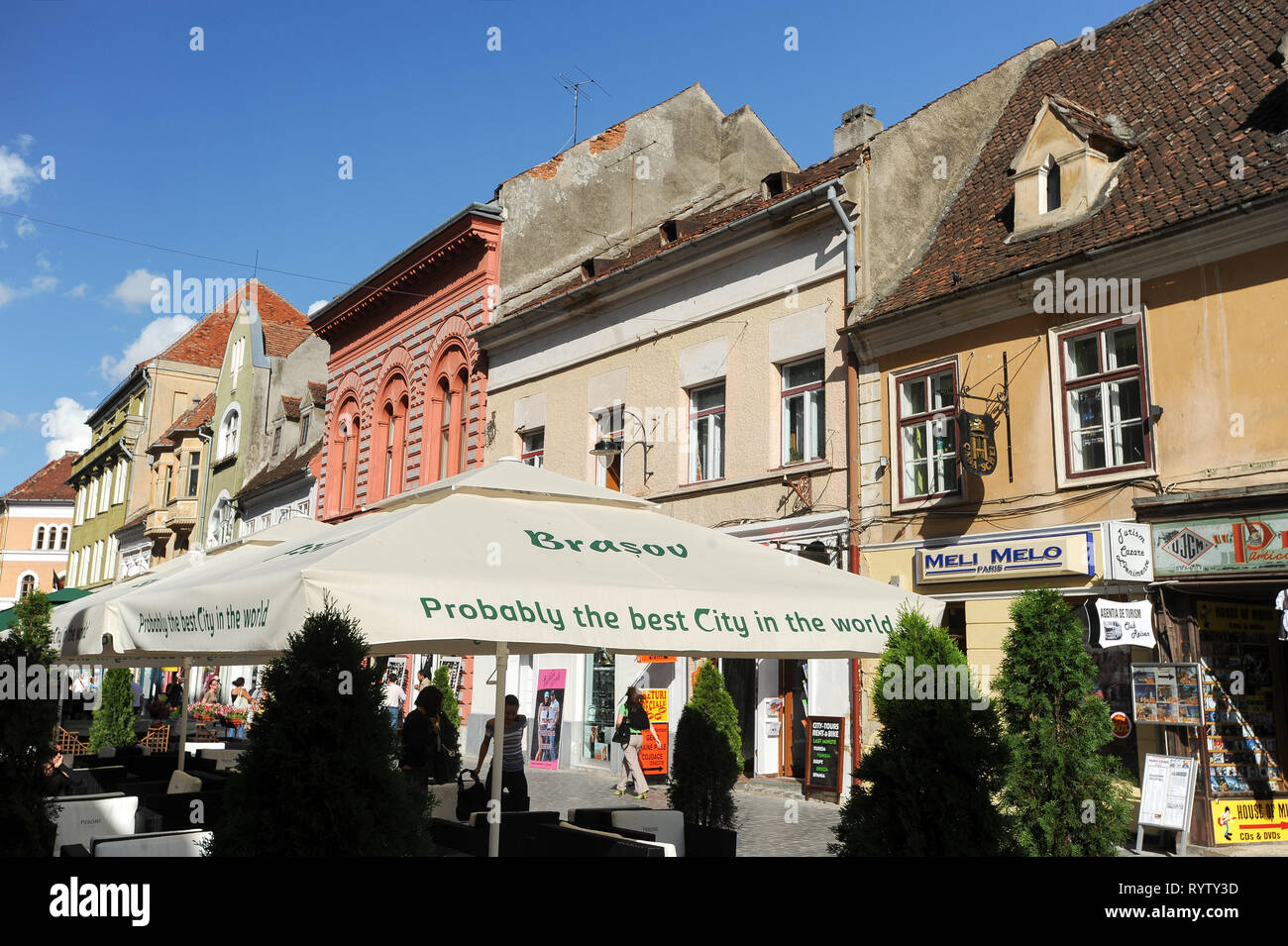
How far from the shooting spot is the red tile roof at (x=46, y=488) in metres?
73.8

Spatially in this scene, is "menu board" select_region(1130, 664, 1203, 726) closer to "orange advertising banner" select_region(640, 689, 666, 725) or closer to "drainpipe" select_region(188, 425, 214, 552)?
"orange advertising banner" select_region(640, 689, 666, 725)

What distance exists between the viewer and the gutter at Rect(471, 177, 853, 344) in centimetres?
1659

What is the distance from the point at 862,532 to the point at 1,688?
38.3ft

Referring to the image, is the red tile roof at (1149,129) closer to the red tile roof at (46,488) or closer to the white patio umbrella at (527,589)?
the white patio umbrella at (527,589)

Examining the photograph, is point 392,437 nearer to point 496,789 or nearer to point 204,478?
point 204,478

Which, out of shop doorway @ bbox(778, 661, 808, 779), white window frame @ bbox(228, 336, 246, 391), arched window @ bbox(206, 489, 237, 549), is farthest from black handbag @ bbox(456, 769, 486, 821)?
white window frame @ bbox(228, 336, 246, 391)

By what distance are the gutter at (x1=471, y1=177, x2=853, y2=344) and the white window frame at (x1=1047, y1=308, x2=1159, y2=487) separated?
360 cm

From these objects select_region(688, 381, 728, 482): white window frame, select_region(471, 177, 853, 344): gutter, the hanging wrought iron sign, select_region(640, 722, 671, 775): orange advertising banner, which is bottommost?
select_region(640, 722, 671, 775): orange advertising banner

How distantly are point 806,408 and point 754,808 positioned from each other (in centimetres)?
627

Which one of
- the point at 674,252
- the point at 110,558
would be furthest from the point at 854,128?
the point at 110,558

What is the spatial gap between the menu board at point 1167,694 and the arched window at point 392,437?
19.7m

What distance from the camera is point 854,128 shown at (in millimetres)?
19469

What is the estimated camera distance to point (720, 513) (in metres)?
18.4
